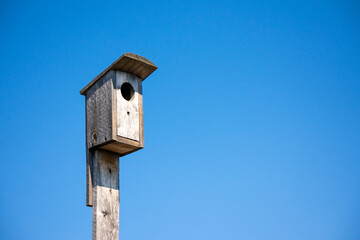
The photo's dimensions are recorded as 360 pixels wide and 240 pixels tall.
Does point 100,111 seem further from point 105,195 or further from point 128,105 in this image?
point 105,195

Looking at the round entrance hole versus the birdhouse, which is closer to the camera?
the birdhouse

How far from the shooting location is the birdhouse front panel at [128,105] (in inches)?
180

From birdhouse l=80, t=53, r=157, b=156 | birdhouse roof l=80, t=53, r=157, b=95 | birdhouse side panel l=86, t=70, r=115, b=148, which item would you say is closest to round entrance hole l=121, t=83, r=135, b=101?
birdhouse l=80, t=53, r=157, b=156

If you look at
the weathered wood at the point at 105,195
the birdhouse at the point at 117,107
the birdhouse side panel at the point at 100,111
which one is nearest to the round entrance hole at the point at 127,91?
the birdhouse at the point at 117,107

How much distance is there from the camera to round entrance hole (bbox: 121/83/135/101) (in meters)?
4.90

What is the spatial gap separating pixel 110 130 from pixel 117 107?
0.26 metres

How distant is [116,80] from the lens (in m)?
4.69

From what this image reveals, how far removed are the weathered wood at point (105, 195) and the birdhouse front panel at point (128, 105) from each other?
32 centimetres

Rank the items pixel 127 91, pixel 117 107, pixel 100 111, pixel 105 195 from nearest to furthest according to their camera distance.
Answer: pixel 105 195, pixel 117 107, pixel 100 111, pixel 127 91

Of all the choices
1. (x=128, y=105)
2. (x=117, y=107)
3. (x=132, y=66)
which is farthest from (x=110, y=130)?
(x=132, y=66)

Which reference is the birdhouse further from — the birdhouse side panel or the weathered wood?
the weathered wood

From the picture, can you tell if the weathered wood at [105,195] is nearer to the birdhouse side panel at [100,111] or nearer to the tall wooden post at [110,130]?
the tall wooden post at [110,130]

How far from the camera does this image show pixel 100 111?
15.4 ft

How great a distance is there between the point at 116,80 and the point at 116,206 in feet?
3.95
